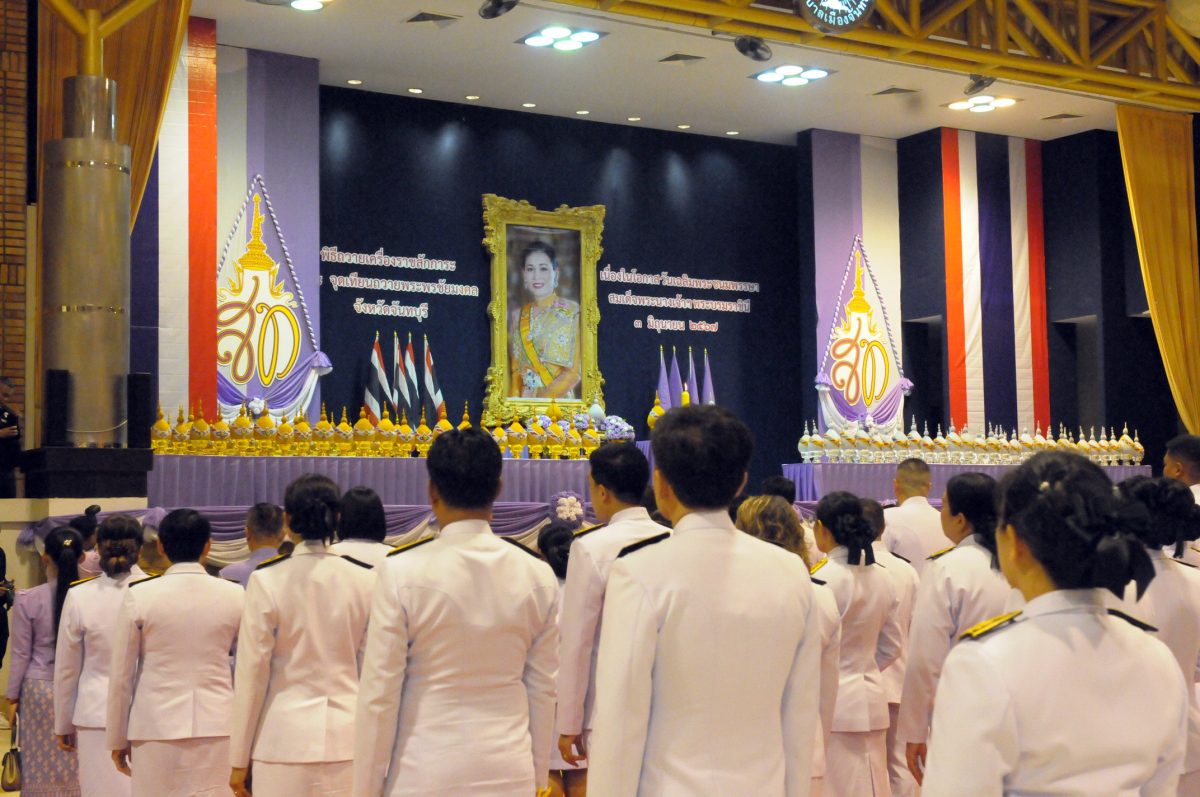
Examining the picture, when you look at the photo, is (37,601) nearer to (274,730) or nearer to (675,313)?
(274,730)

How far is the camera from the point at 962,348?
16.2 metres

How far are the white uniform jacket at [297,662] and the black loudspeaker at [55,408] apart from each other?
6.17 m

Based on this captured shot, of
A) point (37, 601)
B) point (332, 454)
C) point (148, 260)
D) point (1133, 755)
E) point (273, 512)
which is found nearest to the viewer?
point (1133, 755)

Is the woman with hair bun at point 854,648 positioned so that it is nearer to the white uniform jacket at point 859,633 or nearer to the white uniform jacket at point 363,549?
the white uniform jacket at point 859,633

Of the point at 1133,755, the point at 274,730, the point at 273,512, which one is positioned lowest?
the point at 274,730

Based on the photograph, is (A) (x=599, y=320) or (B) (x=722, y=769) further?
(A) (x=599, y=320)

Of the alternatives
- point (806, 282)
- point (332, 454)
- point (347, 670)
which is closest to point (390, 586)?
point (347, 670)

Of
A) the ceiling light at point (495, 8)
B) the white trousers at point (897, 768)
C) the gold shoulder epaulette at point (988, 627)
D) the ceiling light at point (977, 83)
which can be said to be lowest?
the white trousers at point (897, 768)

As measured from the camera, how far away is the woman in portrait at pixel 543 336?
14.9 meters

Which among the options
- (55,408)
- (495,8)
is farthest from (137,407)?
(495,8)

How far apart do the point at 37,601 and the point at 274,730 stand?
251 cm

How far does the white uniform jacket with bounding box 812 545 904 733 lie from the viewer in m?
4.12

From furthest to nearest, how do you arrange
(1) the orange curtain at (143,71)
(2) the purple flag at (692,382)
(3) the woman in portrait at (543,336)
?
(2) the purple flag at (692,382)
(3) the woman in portrait at (543,336)
(1) the orange curtain at (143,71)

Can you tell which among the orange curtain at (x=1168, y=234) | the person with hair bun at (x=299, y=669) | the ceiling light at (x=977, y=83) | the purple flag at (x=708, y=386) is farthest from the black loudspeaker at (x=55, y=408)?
the orange curtain at (x=1168, y=234)
